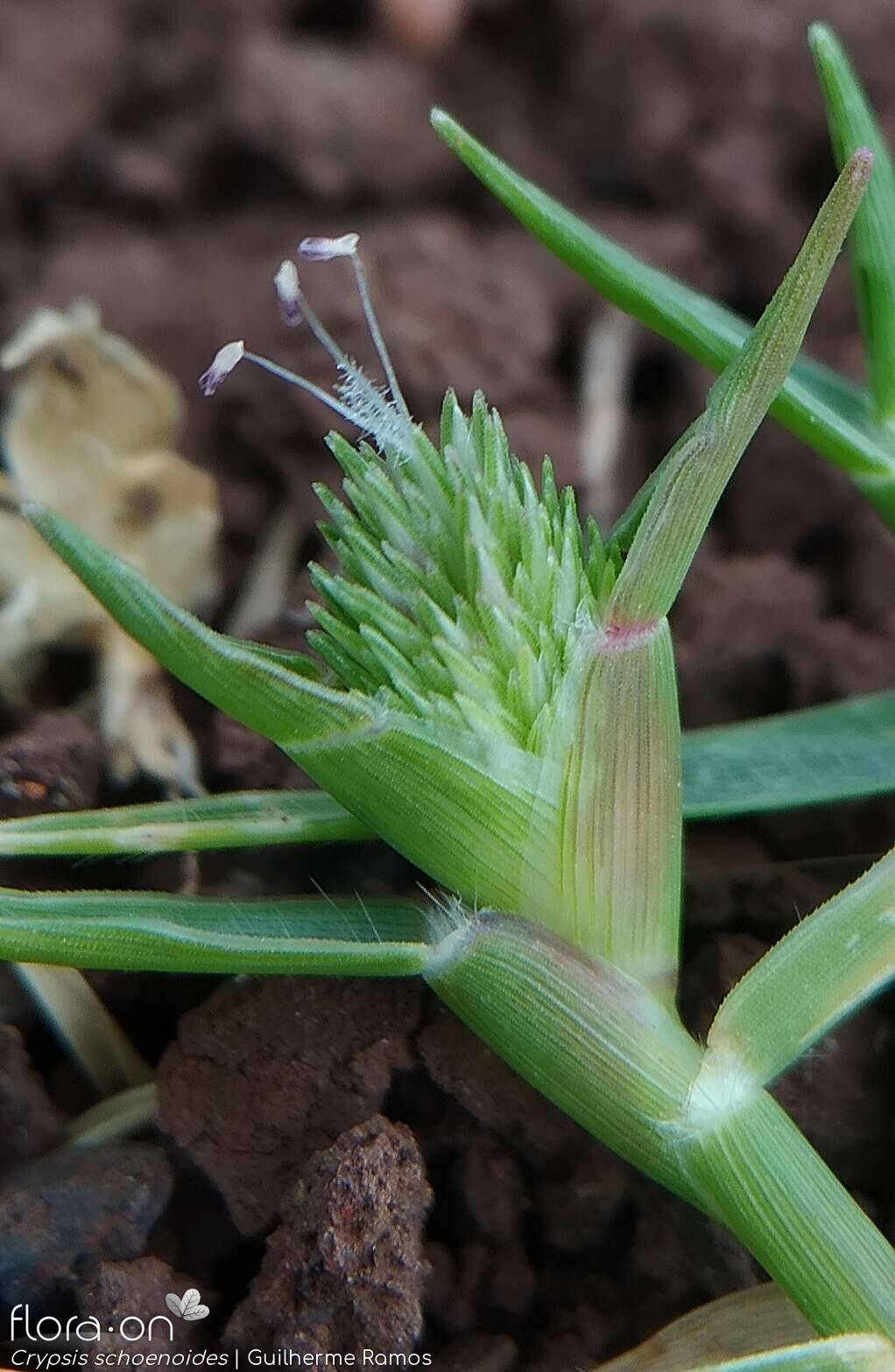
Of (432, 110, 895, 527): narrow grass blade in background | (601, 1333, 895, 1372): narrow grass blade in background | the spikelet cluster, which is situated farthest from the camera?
(432, 110, 895, 527): narrow grass blade in background

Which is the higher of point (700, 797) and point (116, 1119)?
point (700, 797)

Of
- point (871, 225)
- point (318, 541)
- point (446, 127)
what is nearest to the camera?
point (446, 127)

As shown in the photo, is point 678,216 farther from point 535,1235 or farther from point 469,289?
point 535,1235

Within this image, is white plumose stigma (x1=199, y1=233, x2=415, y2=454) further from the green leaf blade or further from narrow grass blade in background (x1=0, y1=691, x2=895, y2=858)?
the green leaf blade

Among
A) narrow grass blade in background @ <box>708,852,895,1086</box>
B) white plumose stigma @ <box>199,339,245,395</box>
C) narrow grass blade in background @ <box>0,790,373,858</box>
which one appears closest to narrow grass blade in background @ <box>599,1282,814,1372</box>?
narrow grass blade in background @ <box>708,852,895,1086</box>

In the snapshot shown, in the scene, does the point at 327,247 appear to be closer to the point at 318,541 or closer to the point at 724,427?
the point at 724,427

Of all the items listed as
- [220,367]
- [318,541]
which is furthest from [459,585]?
[318,541]
